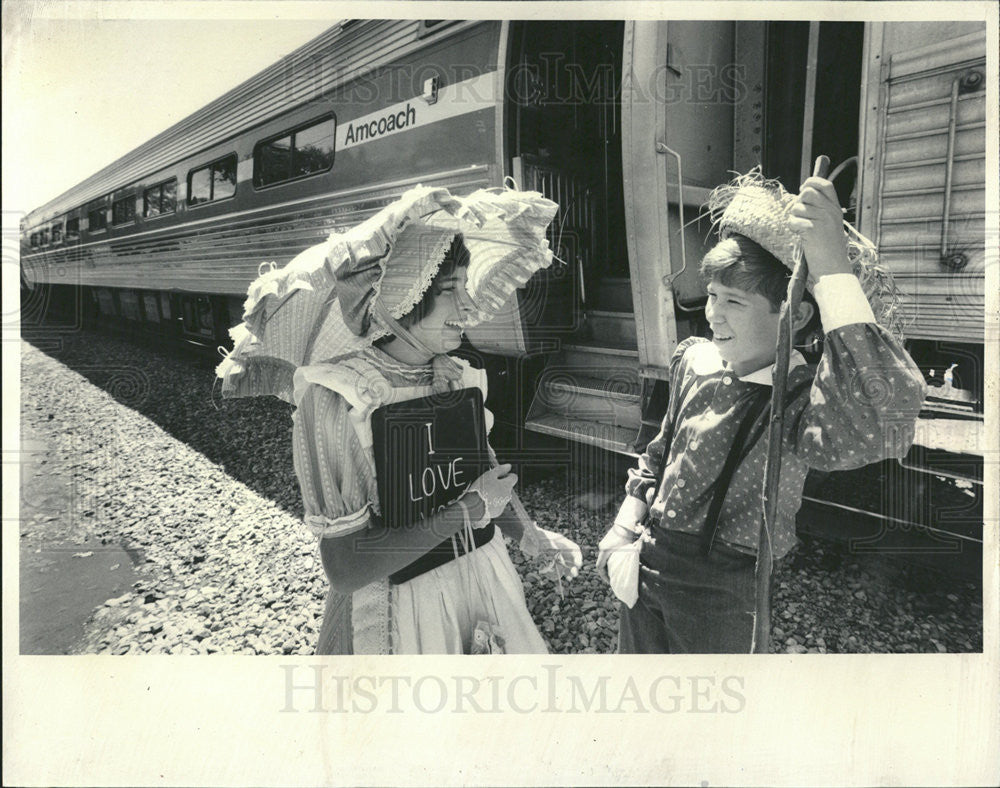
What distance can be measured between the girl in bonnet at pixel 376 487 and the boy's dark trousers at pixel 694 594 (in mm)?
249

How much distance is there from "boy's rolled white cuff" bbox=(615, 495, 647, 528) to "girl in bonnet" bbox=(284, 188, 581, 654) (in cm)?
17

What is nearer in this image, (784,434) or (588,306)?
(784,434)

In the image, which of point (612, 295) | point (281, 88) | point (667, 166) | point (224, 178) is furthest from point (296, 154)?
point (667, 166)

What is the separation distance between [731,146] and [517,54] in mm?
1343

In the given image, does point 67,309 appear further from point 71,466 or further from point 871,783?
point 871,783

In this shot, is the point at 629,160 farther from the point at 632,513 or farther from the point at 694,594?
the point at 694,594

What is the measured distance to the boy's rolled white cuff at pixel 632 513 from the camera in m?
1.76

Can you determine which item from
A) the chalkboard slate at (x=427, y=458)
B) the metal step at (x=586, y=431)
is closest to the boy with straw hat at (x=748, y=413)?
the chalkboard slate at (x=427, y=458)

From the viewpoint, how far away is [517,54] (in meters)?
3.20

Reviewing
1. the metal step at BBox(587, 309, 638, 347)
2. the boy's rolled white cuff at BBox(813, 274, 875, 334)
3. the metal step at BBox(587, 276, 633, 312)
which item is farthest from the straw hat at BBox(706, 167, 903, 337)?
the metal step at BBox(587, 276, 633, 312)

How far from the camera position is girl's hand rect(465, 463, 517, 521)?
164 cm

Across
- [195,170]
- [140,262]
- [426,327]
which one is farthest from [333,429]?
[140,262]

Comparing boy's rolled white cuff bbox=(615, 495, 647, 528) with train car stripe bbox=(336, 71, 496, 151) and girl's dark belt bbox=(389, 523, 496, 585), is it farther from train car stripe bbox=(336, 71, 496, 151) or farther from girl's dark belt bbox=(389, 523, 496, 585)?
train car stripe bbox=(336, 71, 496, 151)

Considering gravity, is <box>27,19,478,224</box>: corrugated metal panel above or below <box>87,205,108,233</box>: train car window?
above
